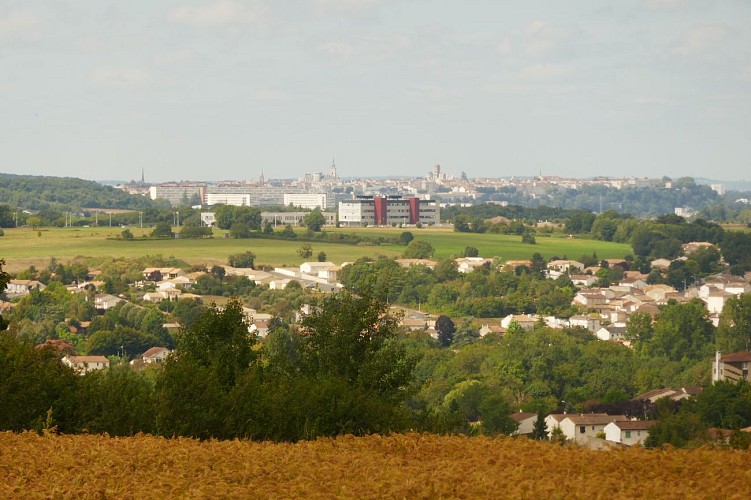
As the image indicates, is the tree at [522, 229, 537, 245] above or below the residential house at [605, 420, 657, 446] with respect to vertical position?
below

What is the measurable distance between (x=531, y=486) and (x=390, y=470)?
1311 millimetres

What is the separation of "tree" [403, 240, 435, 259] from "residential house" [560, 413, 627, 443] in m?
63.7

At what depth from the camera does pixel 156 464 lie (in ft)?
32.4

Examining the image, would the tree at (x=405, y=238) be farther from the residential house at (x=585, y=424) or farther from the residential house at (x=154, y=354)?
the residential house at (x=585, y=424)

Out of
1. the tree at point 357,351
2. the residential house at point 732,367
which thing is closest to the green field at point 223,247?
the residential house at point 732,367

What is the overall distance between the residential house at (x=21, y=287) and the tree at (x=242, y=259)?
16036 mm

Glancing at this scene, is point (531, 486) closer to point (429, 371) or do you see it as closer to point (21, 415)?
point (21, 415)

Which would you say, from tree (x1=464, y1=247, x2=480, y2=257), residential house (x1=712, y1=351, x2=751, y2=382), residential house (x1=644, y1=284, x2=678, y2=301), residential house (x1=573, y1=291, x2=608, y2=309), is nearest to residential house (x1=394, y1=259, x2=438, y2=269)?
tree (x1=464, y1=247, x2=480, y2=257)

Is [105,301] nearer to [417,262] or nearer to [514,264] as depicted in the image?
[417,262]

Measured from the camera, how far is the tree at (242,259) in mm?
93875

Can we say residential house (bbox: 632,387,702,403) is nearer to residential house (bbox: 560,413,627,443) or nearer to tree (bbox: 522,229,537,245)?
residential house (bbox: 560,413,627,443)

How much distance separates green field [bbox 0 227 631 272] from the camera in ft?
315

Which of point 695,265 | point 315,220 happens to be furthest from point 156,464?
point 315,220

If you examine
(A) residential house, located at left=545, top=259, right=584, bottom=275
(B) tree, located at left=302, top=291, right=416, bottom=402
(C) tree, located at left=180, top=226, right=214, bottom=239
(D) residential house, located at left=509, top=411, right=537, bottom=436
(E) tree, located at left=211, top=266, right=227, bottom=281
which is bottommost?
(A) residential house, located at left=545, top=259, right=584, bottom=275
